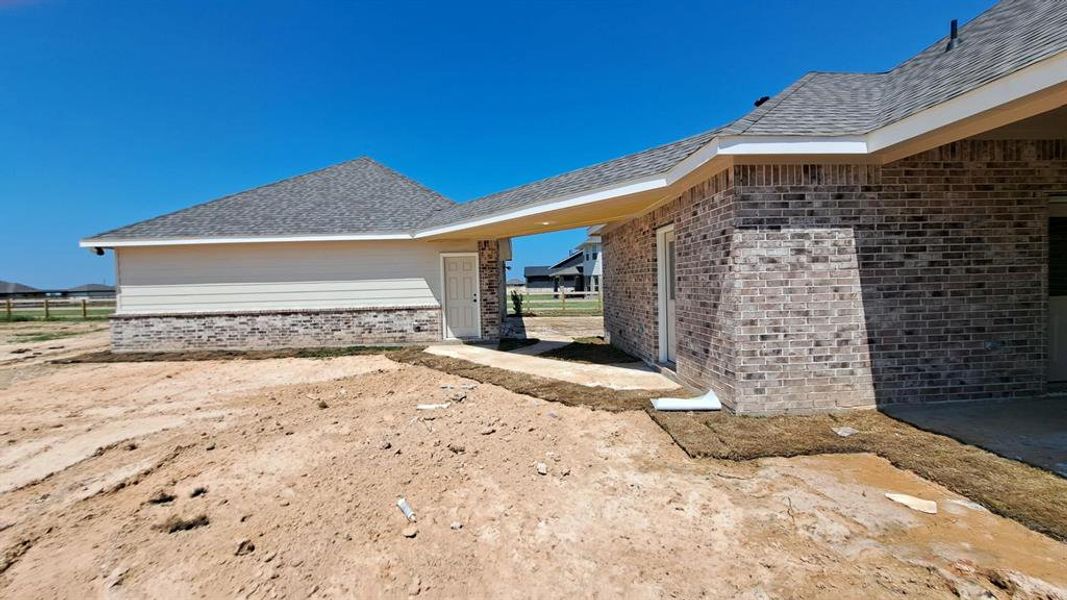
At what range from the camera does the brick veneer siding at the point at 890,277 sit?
186 inches

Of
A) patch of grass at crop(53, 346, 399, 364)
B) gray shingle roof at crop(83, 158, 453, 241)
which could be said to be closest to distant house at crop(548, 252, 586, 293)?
gray shingle roof at crop(83, 158, 453, 241)

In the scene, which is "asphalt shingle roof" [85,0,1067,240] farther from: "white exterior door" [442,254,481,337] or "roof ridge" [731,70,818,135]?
"white exterior door" [442,254,481,337]

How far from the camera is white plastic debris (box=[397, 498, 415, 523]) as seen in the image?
2984 millimetres

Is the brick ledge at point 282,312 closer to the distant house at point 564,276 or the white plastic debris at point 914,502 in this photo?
the white plastic debris at point 914,502

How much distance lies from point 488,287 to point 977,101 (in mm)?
9362

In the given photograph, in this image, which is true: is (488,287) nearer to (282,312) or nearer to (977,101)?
(282,312)

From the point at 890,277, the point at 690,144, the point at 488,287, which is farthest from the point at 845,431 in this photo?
the point at 488,287

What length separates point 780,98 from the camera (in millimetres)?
5859

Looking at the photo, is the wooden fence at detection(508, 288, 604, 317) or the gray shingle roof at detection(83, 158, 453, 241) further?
the wooden fence at detection(508, 288, 604, 317)

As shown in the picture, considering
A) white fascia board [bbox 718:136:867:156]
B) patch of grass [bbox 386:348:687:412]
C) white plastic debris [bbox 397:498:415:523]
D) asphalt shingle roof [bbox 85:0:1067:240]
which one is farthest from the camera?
patch of grass [bbox 386:348:687:412]

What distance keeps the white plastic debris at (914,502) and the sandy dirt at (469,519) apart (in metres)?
0.08

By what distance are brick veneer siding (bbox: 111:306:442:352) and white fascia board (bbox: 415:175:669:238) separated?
3.38m

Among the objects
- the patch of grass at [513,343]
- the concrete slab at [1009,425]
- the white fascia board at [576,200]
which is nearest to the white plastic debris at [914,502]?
the concrete slab at [1009,425]

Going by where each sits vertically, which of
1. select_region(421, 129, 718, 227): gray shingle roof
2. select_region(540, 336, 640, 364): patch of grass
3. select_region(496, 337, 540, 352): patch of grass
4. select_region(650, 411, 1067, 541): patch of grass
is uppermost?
select_region(421, 129, 718, 227): gray shingle roof
